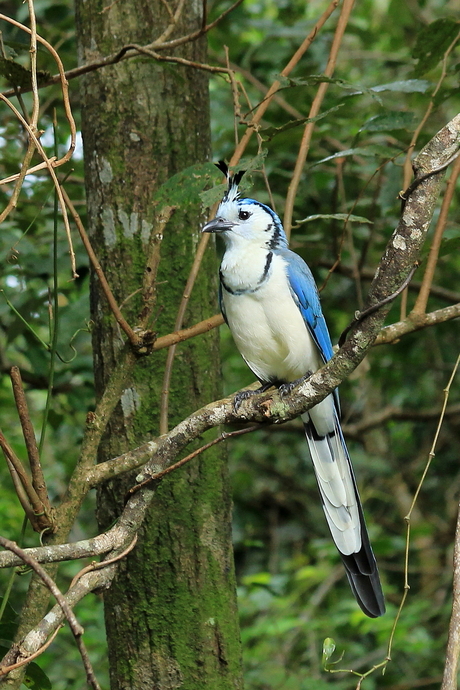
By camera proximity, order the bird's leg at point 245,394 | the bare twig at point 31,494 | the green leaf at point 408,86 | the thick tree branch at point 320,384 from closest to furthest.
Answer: the thick tree branch at point 320,384
the bare twig at point 31,494
the bird's leg at point 245,394
the green leaf at point 408,86

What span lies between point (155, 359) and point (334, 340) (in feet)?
8.77

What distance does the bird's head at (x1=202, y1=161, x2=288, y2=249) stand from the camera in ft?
9.11

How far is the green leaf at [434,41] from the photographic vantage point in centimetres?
267

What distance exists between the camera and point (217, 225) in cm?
269

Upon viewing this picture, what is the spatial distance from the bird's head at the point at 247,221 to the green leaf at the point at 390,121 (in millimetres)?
471

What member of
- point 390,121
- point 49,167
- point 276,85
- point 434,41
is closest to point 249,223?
point 276,85

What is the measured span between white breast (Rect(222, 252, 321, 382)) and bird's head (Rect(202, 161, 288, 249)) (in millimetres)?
111

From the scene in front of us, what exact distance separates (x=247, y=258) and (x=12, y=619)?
54.9 inches

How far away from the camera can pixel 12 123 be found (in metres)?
4.20

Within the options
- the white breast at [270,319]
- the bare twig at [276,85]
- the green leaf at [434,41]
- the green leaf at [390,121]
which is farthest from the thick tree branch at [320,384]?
the green leaf at [434,41]

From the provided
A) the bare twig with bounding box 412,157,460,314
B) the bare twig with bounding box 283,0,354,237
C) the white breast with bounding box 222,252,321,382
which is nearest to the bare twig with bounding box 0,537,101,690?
the white breast with bounding box 222,252,321,382

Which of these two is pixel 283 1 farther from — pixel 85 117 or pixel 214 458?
pixel 214 458

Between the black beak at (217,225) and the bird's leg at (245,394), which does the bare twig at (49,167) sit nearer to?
the bird's leg at (245,394)

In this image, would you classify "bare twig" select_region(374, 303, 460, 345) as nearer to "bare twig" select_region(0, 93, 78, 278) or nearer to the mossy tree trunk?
the mossy tree trunk
